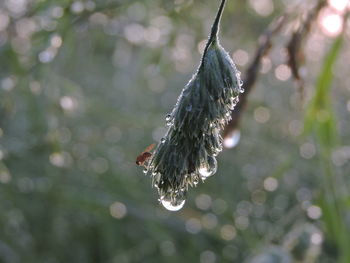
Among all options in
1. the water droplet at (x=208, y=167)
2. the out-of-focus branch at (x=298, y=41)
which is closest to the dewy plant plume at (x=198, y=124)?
the water droplet at (x=208, y=167)

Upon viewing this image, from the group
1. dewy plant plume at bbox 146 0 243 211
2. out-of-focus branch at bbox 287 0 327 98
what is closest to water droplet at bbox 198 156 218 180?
dewy plant plume at bbox 146 0 243 211

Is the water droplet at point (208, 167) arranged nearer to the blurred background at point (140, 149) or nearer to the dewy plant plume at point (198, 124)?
the dewy plant plume at point (198, 124)

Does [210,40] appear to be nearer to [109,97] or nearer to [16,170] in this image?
[16,170]

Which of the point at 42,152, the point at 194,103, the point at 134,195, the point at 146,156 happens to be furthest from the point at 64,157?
the point at 194,103

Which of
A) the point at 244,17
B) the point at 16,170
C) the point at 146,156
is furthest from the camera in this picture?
the point at 244,17

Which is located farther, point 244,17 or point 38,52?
point 244,17

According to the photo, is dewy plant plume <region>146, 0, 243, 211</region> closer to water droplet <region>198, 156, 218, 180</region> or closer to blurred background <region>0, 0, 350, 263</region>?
water droplet <region>198, 156, 218, 180</region>
